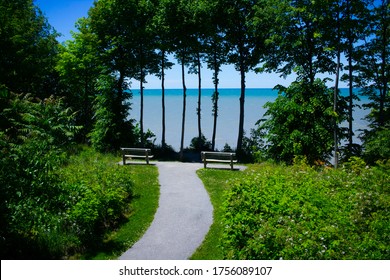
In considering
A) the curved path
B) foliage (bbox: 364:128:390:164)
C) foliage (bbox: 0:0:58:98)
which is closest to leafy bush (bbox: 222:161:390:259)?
the curved path

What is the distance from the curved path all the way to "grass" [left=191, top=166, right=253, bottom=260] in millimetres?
216

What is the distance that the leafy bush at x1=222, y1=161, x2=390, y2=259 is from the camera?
6.64 m

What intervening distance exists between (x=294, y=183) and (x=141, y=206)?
6303mm

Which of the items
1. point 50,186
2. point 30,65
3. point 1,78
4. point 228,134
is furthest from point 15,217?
point 228,134

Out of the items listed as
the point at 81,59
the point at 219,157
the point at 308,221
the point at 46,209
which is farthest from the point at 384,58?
the point at 81,59

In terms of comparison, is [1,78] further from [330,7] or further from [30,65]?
[330,7]

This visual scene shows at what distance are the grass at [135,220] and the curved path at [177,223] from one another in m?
0.27

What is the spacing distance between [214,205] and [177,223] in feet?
7.99

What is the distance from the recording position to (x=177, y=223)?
38.3 ft

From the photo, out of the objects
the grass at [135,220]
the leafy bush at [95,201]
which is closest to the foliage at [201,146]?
the grass at [135,220]

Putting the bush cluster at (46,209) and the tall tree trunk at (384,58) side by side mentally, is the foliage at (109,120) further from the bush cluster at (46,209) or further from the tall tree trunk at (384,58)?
the tall tree trunk at (384,58)

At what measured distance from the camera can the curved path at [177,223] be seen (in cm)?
955

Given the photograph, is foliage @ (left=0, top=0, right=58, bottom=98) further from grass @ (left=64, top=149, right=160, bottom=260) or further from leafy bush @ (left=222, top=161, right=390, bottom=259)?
leafy bush @ (left=222, top=161, right=390, bottom=259)

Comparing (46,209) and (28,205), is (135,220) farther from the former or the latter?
(28,205)
